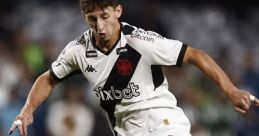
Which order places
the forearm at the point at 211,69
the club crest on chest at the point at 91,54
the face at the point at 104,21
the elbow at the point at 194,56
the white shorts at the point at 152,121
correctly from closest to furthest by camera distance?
the forearm at the point at 211,69 < the elbow at the point at 194,56 < the face at the point at 104,21 < the white shorts at the point at 152,121 < the club crest on chest at the point at 91,54

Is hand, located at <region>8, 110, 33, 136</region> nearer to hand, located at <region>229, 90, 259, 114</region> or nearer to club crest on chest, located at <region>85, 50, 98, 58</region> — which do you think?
club crest on chest, located at <region>85, 50, 98, 58</region>

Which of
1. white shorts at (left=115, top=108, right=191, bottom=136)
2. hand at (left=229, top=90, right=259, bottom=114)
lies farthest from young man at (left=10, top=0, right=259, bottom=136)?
hand at (left=229, top=90, right=259, bottom=114)

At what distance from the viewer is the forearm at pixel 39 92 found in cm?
684

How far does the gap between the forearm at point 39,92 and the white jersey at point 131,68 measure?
0.39 metres

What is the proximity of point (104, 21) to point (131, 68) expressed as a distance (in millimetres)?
451

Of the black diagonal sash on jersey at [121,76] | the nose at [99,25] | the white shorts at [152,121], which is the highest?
the nose at [99,25]

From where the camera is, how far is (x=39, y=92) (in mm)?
6961

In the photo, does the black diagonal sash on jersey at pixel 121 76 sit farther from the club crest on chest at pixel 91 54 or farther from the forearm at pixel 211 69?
the forearm at pixel 211 69

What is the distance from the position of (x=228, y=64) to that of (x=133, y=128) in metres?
6.79

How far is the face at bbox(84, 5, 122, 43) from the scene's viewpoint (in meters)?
6.54

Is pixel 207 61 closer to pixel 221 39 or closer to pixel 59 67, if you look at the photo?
pixel 59 67

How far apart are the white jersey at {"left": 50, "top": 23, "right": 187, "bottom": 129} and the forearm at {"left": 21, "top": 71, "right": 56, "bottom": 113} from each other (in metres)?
0.39

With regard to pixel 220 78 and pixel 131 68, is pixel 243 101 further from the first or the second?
pixel 131 68

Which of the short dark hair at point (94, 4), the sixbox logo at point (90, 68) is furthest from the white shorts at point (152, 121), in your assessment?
the short dark hair at point (94, 4)
